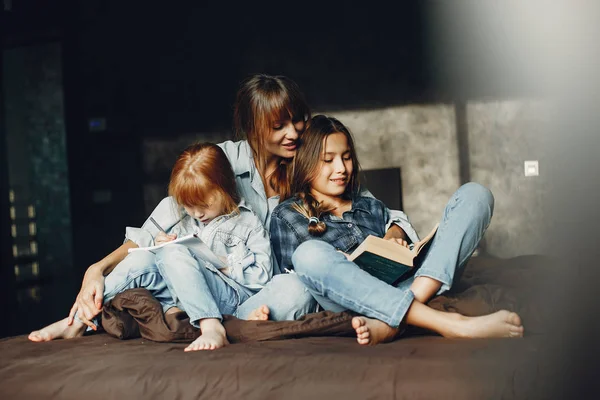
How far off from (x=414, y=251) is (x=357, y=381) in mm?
463

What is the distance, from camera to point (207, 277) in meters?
1.76

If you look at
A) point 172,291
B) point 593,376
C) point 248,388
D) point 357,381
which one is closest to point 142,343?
point 172,291

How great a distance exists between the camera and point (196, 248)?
1771 mm

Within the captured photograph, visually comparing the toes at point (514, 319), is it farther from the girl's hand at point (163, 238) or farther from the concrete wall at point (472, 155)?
the concrete wall at point (472, 155)

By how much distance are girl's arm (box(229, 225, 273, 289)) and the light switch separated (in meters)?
2.60

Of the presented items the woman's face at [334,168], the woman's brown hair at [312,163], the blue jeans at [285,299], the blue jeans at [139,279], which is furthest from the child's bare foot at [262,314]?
the woman's face at [334,168]

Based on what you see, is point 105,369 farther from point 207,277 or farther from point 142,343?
point 207,277

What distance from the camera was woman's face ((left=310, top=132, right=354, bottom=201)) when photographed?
2055 mm

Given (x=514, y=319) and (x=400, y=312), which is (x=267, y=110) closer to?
(x=400, y=312)

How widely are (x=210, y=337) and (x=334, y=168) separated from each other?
0.70 metres

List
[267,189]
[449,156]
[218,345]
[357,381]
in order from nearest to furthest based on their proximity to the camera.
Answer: [357,381] < [218,345] < [267,189] < [449,156]

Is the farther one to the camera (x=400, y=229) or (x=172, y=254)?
(x=400, y=229)

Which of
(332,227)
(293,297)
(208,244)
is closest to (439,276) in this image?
(293,297)

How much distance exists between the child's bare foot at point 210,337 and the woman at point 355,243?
0.75 feet
